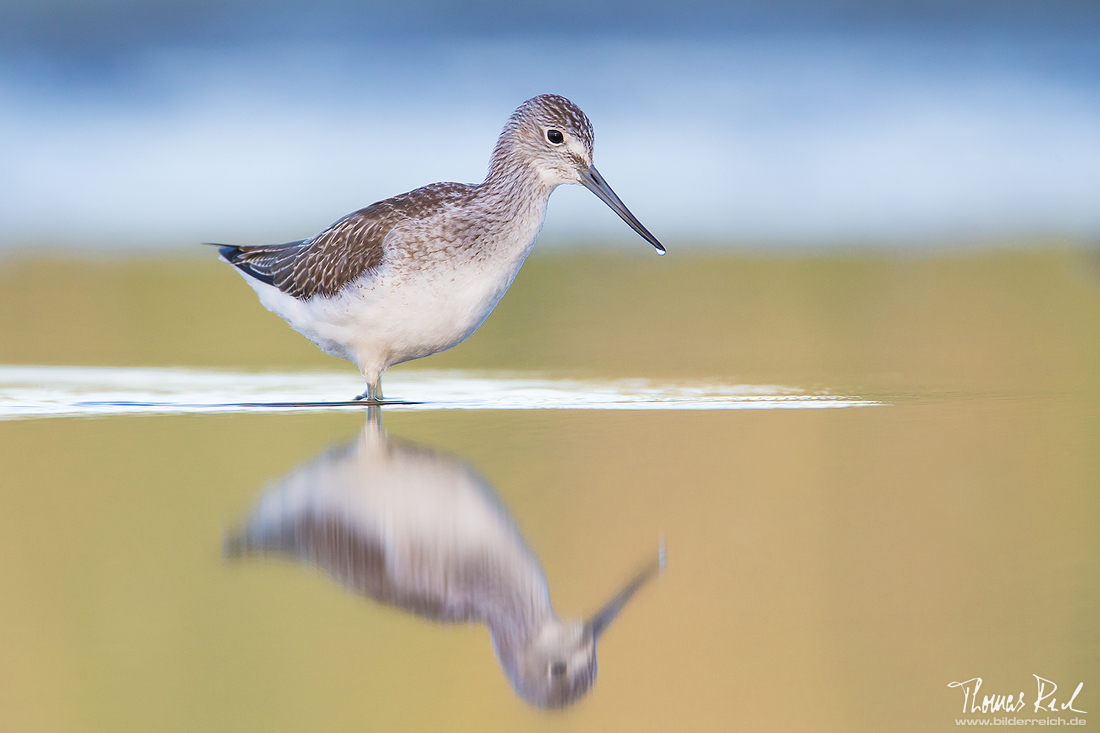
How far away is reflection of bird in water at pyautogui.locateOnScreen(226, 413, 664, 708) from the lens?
3201 mm

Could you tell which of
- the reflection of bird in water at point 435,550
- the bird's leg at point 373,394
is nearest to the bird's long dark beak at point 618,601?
the reflection of bird in water at point 435,550

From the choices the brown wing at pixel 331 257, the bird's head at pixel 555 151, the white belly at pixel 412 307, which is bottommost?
the white belly at pixel 412 307

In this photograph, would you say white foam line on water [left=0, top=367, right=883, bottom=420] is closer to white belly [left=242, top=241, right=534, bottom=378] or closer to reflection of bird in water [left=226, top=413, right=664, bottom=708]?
white belly [left=242, top=241, right=534, bottom=378]

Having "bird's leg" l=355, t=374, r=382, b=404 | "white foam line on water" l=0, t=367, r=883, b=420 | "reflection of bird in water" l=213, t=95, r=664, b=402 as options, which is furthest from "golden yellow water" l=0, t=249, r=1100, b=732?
"reflection of bird in water" l=213, t=95, r=664, b=402

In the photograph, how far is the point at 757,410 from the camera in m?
5.77

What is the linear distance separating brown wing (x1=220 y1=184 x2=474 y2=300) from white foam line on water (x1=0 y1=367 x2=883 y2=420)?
20.7 inches

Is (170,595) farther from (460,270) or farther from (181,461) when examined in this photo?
(460,270)

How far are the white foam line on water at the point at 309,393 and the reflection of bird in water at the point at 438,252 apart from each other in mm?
296

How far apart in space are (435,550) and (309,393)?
9.11 feet

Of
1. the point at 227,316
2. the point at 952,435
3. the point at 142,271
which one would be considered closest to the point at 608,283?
the point at 227,316

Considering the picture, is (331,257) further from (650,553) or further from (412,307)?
(650,553)

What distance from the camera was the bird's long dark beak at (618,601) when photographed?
10.7ft

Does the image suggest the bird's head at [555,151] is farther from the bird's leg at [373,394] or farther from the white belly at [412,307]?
the bird's leg at [373,394]

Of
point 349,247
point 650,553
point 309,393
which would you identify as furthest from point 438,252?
point 650,553
